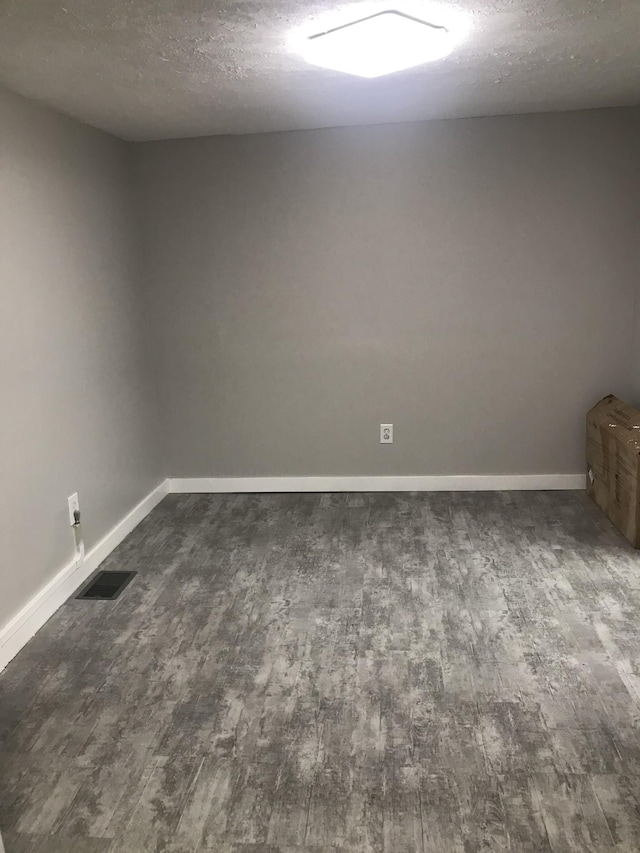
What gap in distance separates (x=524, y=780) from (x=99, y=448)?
2278mm

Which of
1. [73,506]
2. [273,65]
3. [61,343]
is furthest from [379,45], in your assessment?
[73,506]

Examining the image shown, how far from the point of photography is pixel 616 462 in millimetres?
3273

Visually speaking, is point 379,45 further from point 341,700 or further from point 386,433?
point 386,433

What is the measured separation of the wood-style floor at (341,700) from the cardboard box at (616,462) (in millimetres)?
129

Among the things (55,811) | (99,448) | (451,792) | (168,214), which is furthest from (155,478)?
(451,792)

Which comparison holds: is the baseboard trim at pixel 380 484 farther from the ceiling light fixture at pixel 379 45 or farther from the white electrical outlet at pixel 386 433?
the ceiling light fixture at pixel 379 45

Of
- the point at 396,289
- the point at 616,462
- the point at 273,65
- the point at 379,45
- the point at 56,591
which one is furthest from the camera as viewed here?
the point at 396,289

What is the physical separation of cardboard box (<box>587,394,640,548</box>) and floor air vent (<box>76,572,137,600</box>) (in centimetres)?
226

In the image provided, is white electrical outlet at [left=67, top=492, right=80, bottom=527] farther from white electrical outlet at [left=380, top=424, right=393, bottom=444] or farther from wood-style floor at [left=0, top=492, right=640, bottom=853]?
white electrical outlet at [left=380, top=424, right=393, bottom=444]

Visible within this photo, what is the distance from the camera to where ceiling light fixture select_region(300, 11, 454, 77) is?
1949 millimetres

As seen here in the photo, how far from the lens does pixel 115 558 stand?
129 inches

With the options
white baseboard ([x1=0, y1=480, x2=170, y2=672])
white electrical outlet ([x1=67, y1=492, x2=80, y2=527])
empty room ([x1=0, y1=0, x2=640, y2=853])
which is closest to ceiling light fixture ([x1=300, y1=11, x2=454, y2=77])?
empty room ([x1=0, y1=0, x2=640, y2=853])

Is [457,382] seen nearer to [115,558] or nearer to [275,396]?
[275,396]

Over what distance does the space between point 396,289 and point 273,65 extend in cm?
159
